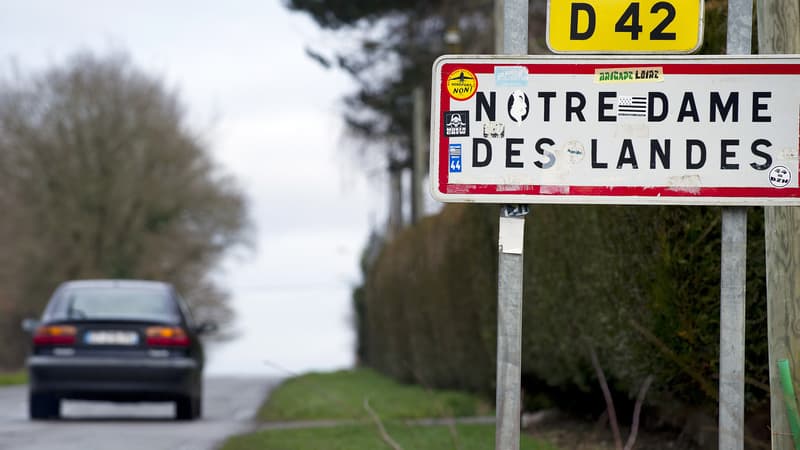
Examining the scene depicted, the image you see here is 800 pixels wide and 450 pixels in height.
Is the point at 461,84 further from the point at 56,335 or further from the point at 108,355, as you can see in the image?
the point at 56,335

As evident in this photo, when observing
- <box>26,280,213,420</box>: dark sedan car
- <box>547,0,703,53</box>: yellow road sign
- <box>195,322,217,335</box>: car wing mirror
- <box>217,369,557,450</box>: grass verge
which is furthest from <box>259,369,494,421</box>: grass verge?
<box>547,0,703,53</box>: yellow road sign

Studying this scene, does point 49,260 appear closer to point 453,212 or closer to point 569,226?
point 453,212

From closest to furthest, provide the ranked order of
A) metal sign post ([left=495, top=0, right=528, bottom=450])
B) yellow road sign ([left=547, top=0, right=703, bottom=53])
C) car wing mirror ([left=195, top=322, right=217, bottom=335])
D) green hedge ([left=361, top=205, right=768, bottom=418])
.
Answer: metal sign post ([left=495, top=0, right=528, bottom=450]) < yellow road sign ([left=547, top=0, right=703, bottom=53]) < green hedge ([left=361, top=205, right=768, bottom=418]) < car wing mirror ([left=195, top=322, right=217, bottom=335])

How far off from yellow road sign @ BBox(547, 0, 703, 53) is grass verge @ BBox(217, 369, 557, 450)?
1580 mm

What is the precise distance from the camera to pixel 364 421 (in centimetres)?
1199

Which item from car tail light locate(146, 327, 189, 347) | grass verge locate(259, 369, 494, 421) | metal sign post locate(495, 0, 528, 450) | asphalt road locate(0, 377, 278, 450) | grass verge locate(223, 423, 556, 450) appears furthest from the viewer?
grass verge locate(259, 369, 494, 421)

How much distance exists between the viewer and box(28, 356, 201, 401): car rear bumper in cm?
1331

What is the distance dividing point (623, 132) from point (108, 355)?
9016 mm

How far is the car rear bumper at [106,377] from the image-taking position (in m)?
13.3

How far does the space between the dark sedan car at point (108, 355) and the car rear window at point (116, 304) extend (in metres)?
0.01

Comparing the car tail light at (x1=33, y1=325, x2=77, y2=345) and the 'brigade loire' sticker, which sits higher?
the 'brigade loire' sticker

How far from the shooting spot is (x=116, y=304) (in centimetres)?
1384

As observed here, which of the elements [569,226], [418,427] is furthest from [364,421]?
[569,226]

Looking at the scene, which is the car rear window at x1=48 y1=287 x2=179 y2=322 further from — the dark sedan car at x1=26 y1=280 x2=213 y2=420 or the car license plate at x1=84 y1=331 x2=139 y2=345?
the car license plate at x1=84 y1=331 x2=139 y2=345
